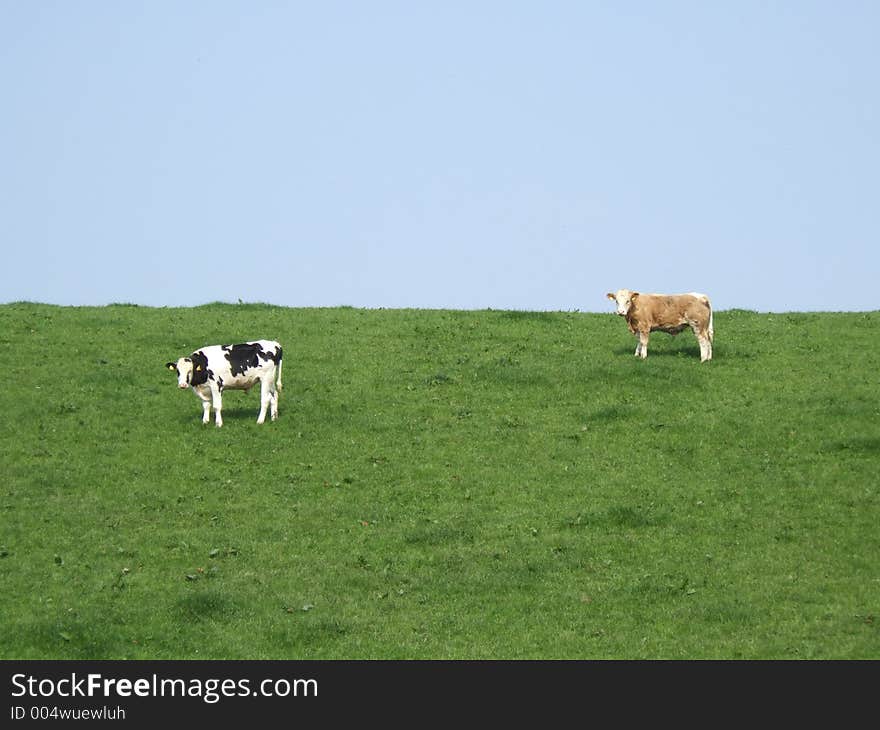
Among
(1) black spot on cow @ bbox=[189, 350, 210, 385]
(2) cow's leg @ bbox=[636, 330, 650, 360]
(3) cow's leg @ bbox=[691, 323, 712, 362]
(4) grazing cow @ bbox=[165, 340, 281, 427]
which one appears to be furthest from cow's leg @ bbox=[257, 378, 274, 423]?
(3) cow's leg @ bbox=[691, 323, 712, 362]

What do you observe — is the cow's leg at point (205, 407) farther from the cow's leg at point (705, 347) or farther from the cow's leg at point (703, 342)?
the cow's leg at point (705, 347)

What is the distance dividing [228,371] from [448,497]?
7.69 metres

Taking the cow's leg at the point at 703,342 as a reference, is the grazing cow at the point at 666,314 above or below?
above

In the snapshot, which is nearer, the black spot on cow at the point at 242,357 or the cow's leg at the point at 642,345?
the black spot on cow at the point at 242,357

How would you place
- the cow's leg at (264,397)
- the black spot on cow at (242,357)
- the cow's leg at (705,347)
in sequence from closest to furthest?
the black spot on cow at (242,357) < the cow's leg at (264,397) < the cow's leg at (705,347)

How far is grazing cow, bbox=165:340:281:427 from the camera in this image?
117 feet

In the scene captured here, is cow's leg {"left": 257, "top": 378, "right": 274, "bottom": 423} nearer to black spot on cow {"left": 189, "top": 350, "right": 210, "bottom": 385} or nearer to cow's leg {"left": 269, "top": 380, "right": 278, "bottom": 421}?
cow's leg {"left": 269, "top": 380, "right": 278, "bottom": 421}

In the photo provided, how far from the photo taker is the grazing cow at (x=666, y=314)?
40.7 metres

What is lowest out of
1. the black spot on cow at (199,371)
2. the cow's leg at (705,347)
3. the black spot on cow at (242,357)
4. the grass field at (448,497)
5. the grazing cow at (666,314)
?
the grass field at (448,497)

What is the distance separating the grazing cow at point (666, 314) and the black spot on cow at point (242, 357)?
11.4 m

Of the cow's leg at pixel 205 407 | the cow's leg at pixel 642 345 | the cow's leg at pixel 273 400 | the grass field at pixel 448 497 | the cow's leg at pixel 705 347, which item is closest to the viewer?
the grass field at pixel 448 497

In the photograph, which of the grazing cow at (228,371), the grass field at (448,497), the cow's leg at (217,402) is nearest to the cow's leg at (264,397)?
the grazing cow at (228,371)

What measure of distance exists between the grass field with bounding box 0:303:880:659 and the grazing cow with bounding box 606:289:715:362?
0.89 meters
